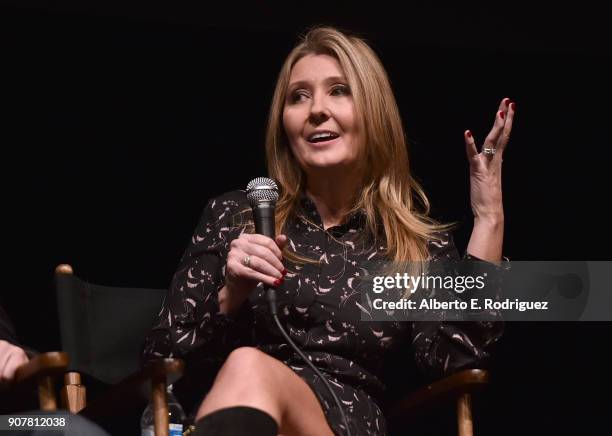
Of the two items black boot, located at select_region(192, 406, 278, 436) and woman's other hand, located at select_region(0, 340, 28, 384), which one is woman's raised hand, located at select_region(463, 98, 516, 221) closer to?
black boot, located at select_region(192, 406, 278, 436)

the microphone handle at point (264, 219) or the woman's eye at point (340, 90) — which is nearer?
the microphone handle at point (264, 219)

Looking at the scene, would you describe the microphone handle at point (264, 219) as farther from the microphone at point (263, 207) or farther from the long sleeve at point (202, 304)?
the long sleeve at point (202, 304)

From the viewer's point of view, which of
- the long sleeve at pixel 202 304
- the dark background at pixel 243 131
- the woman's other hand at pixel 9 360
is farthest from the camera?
the dark background at pixel 243 131

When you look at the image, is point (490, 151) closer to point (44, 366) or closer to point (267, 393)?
point (267, 393)

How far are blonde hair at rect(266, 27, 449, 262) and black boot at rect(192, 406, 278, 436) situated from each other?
58 cm

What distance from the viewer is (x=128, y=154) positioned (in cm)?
294

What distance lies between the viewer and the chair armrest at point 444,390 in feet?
6.87

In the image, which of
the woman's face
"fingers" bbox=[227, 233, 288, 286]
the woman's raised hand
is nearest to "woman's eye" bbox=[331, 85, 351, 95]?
the woman's face

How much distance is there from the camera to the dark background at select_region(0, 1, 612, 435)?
112 inches

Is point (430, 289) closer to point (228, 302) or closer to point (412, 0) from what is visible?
point (228, 302)

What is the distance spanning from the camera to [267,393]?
188 centimetres

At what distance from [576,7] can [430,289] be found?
1.17 metres

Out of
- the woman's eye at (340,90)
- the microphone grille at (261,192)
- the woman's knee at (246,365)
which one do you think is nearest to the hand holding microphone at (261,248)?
the microphone grille at (261,192)

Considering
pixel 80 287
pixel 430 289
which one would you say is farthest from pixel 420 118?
pixel 80 287
